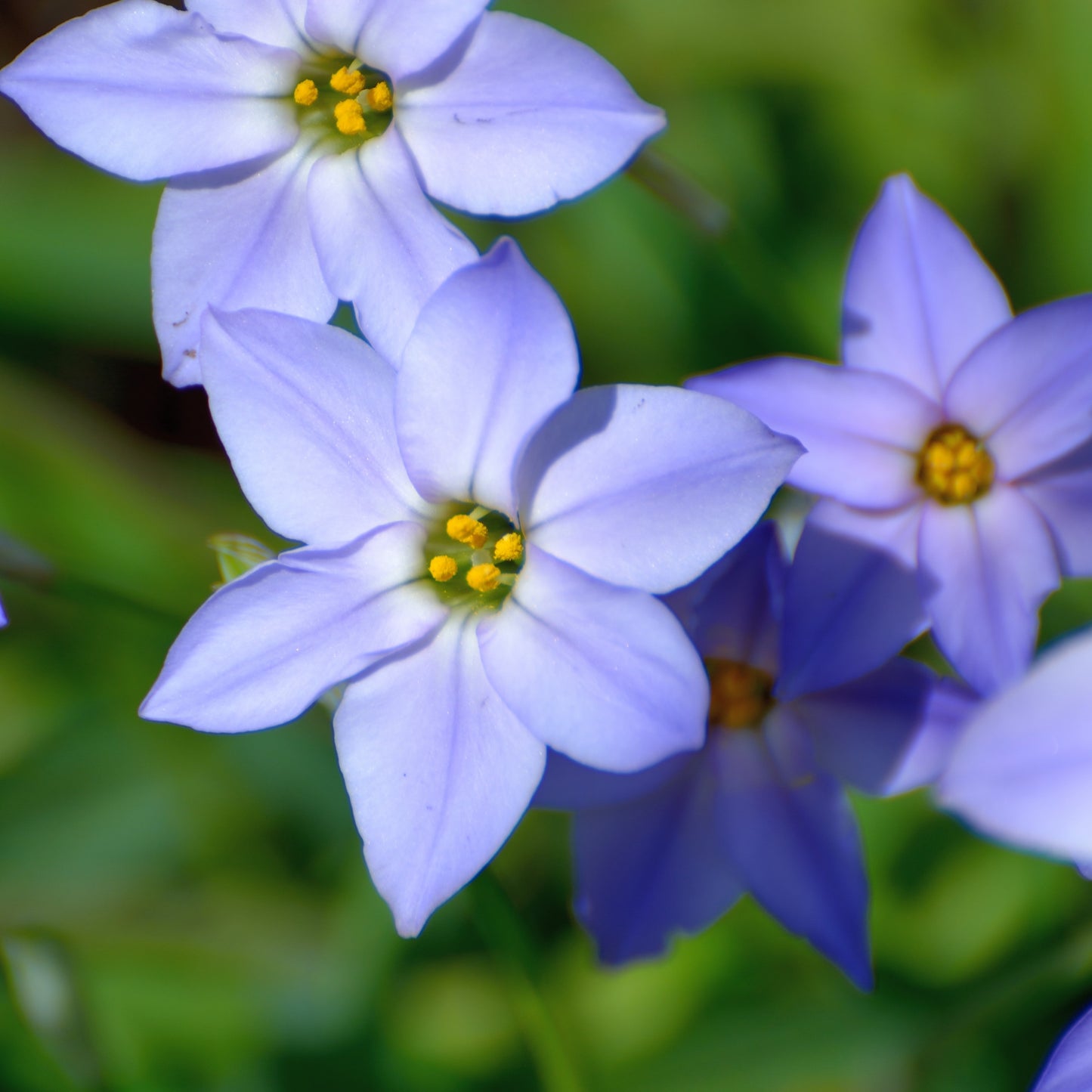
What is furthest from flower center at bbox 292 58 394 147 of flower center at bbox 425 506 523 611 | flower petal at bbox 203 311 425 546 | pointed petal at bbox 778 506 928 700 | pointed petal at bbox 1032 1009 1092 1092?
pointed petal at bbox 1032 1009 1092 1092

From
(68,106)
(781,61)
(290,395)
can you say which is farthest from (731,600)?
(781,61)

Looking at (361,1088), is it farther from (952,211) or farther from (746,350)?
(952,211)

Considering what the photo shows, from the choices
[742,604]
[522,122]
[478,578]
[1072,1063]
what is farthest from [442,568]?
[1072,1063]

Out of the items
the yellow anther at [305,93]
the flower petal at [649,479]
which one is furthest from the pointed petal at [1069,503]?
the yellow anther at [305,93]

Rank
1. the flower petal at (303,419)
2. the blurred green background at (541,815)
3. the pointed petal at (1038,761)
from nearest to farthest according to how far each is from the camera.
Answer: the pointed petal at (1038,761) < the flower petal at (303,419) < the blurred green background at (541,815)

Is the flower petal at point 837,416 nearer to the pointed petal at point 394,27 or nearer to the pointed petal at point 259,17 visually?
the pointed petal at point 394,27
